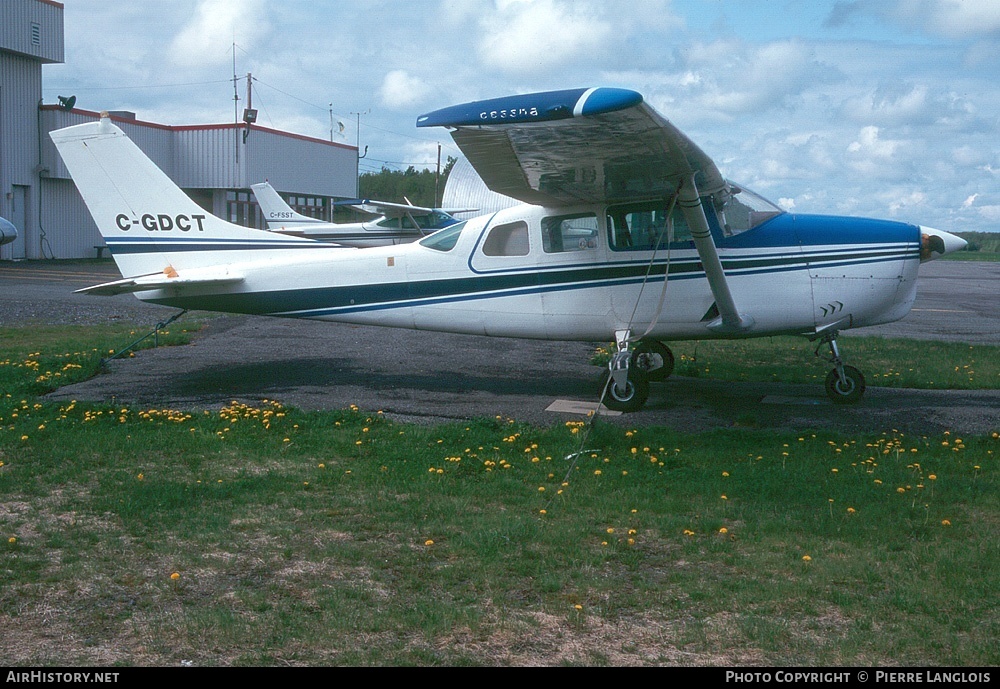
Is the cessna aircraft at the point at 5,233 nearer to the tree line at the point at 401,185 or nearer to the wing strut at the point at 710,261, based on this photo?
the wing strut at the point at 710,261

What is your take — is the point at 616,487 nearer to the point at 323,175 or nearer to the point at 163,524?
the point at 163,524

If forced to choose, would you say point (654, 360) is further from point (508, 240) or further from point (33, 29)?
point (33, 29)

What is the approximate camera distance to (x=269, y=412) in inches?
312

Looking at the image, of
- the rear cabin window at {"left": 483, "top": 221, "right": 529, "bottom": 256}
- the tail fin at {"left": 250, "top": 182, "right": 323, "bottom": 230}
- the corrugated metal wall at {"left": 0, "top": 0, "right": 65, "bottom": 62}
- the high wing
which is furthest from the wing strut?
the corrugated metal wall at {"left": 0, "top": 0, "right": 65, "bottom": 62}

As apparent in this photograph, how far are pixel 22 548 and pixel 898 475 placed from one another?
5.57 m

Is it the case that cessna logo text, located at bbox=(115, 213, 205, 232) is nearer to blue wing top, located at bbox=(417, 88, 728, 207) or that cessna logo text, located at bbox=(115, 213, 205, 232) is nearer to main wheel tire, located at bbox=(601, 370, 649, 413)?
blue wing top, located at bbox=(417, 88, 728, 207)

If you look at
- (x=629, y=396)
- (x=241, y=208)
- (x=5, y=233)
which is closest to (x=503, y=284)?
(x=629, y=396)

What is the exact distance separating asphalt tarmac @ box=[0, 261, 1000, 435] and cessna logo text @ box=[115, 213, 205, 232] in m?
1.67

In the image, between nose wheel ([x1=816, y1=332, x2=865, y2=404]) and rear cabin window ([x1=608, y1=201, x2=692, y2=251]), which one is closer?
rear cabin window ([x1=608, y1=201, x2=692, y2=251])

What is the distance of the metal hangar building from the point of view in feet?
116

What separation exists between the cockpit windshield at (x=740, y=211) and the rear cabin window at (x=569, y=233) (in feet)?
4.27

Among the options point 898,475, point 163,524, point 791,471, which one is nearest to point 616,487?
point 791,471

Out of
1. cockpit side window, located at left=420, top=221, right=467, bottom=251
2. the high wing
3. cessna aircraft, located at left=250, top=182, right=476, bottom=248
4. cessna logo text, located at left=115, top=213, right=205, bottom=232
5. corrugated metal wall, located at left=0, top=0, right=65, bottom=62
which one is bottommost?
cockpit side window, located at left=420, top=221, right=467, bottom=251

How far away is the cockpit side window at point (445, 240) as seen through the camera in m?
9.62
